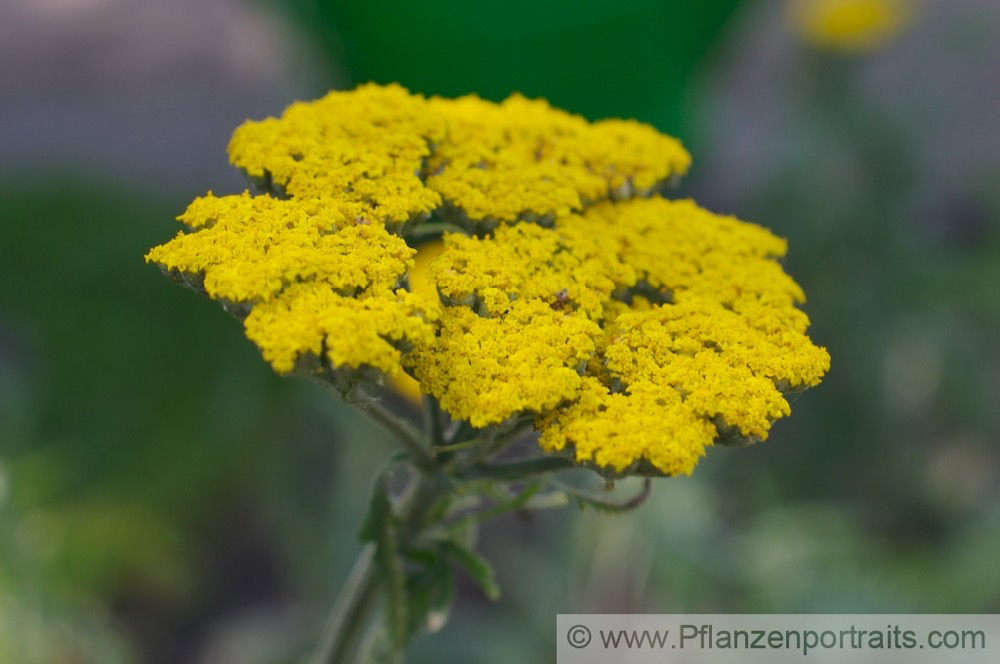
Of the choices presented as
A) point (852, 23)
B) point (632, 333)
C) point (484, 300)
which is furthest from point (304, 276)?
point (852, 23)

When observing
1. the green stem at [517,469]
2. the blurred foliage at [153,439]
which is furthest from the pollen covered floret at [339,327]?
the blurred foliage at [153,439]

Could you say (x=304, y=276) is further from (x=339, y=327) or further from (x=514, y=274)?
(x=514, y=274)

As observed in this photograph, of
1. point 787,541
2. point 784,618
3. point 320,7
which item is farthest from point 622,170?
point 320,7

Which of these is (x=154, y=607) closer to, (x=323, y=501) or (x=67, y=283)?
(x=323, y=501)

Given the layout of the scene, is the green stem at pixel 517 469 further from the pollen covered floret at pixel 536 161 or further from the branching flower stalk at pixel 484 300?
the pollen covered floret at pixel 536 161

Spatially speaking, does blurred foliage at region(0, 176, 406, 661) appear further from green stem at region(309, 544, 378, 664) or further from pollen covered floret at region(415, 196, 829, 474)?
pollen covered floret at region(415, 196, 829, 474)

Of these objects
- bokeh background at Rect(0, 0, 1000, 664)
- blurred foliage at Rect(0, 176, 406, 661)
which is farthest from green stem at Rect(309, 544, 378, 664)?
blurred foliage at Rect(0, 176, 406, 661)
